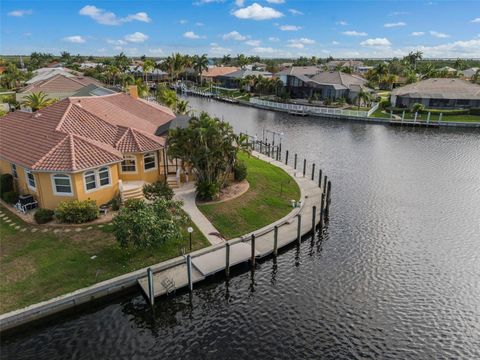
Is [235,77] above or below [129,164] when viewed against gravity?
above

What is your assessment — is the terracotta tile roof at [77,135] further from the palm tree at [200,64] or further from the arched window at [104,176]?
the palm tree at [200,64]

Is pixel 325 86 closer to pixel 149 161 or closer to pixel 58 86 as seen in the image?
pixel 58 86

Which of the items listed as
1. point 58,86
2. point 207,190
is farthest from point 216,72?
point 207,190

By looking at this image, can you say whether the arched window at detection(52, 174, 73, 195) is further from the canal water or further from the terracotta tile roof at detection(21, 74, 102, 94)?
the terracotta tile roof at detection(21, 74, 102, 94)

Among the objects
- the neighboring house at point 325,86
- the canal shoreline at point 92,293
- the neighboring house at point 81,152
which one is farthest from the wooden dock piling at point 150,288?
the neighboring house at point 325,86

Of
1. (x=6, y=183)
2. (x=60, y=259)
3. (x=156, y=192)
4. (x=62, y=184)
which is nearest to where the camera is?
(x=60, y=259)

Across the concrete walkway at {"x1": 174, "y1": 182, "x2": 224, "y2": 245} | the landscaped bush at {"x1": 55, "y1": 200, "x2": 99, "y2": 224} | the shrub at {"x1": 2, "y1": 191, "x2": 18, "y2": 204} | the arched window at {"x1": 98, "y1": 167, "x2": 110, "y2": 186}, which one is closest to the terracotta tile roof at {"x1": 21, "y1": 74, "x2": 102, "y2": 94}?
the shrub at {"x1": 2, "y1": 191, "x2": 18, "y2": 204}
